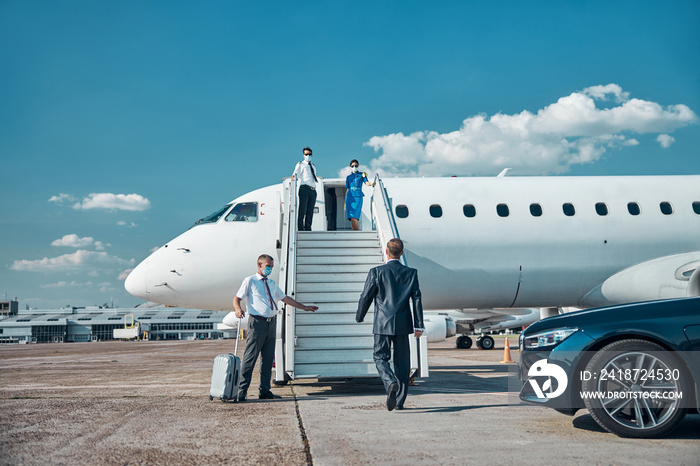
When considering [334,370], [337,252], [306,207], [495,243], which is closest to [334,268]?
[337,252]

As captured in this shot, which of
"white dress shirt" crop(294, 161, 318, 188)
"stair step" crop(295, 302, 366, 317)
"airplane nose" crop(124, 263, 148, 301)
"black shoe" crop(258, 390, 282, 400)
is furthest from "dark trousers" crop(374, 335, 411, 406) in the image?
"airplane nose" crop(124, 263, 148, 301)

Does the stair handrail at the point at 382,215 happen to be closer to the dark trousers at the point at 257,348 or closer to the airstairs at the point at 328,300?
the airstairs at the point at 328,300

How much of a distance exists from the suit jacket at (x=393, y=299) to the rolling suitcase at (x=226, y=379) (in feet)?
5.92

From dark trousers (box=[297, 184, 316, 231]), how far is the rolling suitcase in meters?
4.68

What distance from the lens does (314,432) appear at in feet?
15.3

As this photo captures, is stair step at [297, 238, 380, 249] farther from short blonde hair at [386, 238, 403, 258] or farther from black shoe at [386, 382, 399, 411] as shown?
black shoe at [386, 382, 399, 411]

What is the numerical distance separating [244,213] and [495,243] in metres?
5.36

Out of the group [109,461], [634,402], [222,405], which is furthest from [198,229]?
[634,402]

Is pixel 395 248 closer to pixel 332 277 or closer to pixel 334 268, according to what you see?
pixel 332 277

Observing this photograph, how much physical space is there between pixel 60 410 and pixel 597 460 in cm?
535

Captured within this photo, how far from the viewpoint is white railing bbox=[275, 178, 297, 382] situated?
7.55 meters

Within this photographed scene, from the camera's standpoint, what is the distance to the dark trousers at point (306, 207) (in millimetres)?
10969

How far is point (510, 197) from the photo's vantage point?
1209 cm

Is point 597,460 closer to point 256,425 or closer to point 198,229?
point 256,425
